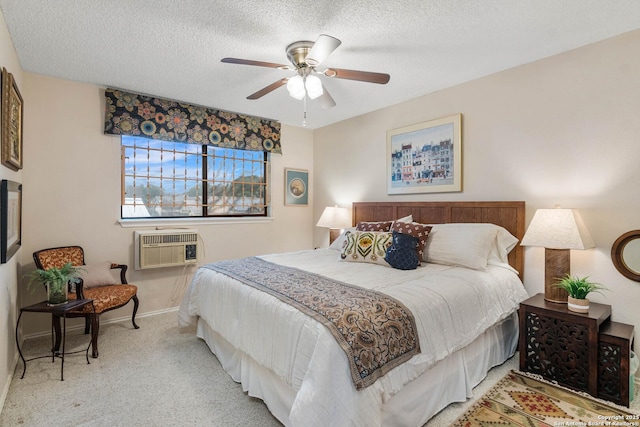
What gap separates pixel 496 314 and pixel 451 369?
1.99 feet

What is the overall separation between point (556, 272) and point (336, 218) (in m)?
2.47

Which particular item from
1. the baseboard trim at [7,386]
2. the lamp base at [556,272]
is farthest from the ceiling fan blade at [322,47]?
the baseboard trim at [7,386]

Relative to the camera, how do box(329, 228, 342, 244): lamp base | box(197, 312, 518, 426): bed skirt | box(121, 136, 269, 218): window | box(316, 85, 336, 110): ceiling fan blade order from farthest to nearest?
box(329, 228, 342, 244): lamp base → box(121, 136, 269, 218): window → box(316, 85, 336, 110): ceiling fan blade → box(197, 312, 518, 426): bed skirt

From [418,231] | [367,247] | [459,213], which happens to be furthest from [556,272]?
[367,247]

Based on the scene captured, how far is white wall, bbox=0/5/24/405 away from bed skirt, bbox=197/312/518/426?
4.34 feet

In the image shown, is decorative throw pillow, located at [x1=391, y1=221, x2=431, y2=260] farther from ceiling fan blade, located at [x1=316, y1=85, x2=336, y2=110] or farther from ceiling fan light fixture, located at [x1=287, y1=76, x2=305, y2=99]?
ceiling fan light fixture, located at [x1=287, y1=76, x2=305, y2=99]

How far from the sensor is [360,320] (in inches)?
61.3

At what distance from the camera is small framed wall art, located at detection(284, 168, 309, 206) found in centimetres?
485

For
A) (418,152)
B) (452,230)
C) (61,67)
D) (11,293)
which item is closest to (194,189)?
(61,67)

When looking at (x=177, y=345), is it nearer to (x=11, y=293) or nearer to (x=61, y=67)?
(x=11, y=293)


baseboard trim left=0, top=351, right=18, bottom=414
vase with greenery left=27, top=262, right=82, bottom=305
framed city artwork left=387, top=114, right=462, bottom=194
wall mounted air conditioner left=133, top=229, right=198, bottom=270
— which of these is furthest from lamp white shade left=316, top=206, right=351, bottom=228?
baseboard trim left=0, top=351, right=18, bottom=414

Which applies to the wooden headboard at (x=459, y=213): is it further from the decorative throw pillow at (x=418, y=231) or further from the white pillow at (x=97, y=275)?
the white pillow at (x=97, y=275)

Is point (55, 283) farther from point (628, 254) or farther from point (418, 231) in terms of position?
point (628, 254)

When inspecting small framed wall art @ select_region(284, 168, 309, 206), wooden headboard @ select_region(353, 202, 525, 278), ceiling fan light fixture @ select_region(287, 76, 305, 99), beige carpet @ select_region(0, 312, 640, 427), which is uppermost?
ceiling fan light fixture @ select_region(287, 76, 305, 99)
